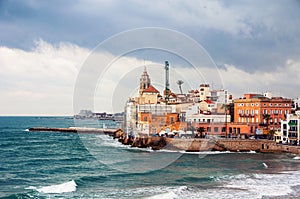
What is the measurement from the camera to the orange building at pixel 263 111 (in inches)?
1871

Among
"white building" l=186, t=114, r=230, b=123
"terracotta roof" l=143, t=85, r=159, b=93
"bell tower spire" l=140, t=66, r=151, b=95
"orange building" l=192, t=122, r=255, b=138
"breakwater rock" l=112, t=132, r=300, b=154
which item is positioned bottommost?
"breakwater rock" l=112, t=132, r=300, b=154

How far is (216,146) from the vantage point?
4153 centimetres

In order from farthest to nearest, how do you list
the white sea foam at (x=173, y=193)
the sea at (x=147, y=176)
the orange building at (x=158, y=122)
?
the orange building at (x=158, y=122) → the sea at (x=147, y=176) → the white sea foam at (x=173, y=193)

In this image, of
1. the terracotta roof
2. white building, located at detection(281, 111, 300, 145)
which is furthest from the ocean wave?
the terracotta roof

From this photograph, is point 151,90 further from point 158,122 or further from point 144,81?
point 158,122

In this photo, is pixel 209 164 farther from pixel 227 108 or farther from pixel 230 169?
pixel 227 108

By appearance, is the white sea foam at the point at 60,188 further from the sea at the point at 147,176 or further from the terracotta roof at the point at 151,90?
the terracotta roof at the point at 151,90

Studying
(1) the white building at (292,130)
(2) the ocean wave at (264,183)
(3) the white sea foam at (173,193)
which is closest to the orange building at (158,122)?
(1) the white building at (292,130)

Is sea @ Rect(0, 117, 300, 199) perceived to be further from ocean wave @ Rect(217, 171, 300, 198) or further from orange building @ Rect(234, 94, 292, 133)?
orange building @ Rect(234, 94, 292, 133)

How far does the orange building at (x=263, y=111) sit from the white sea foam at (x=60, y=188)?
3047 cm

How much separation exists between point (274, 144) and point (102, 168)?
1987 centimetres

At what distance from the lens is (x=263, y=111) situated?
4788cm

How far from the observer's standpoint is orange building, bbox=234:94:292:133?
47.5 metres

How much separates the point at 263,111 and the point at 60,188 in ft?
108
